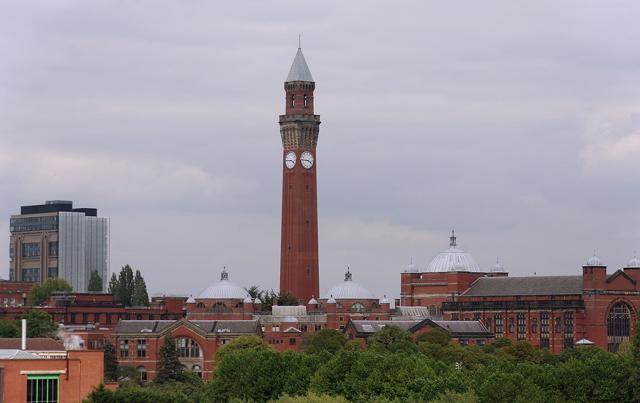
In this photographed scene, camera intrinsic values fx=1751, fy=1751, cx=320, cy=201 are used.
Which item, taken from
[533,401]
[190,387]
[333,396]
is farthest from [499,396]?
[190,387]

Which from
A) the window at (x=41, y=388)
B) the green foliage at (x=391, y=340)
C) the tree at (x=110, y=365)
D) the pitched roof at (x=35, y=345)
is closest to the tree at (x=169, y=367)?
the tree at (x=110, y=365)

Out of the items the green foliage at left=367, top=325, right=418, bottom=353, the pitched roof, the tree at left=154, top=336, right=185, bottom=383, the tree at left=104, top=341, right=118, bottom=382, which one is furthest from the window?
the green foliage at left=367, top=325, right=418, bottom=353

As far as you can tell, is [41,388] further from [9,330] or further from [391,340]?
[391,340]

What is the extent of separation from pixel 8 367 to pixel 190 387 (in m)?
66.1

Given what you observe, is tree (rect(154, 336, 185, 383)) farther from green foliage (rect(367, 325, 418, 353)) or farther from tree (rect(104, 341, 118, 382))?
green foliage (rect(367, 325, 418, 353))

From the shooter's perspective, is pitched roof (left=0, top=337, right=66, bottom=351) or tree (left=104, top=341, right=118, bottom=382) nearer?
pitched roof (left=0, top=337, right=66, bottom=351)

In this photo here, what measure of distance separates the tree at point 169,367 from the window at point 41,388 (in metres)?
81.9

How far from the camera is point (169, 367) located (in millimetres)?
191250

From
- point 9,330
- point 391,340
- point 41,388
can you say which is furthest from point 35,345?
point 391,340

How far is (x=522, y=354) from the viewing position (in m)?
194

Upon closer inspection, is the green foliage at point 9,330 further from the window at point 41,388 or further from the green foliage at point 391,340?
the window at point 41,388

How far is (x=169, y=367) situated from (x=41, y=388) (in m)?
90.2

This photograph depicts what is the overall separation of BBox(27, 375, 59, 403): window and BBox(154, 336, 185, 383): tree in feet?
269

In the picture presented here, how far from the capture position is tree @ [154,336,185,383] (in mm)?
187125
